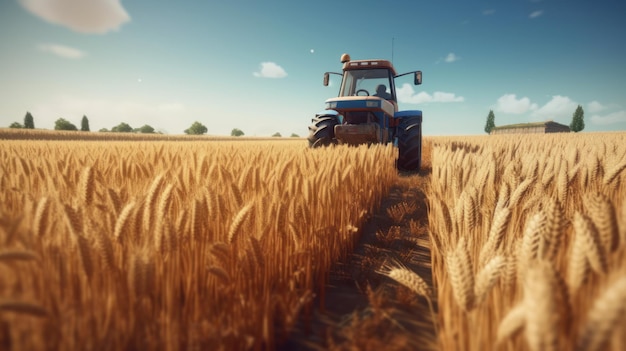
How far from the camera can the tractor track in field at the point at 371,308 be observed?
3.39 ft

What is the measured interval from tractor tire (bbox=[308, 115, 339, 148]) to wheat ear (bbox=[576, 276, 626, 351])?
16.8 feet

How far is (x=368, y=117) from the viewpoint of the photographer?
5.33 meters

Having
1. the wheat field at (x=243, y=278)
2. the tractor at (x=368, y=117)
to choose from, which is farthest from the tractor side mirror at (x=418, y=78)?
the wheat field at (x=243, y=278)

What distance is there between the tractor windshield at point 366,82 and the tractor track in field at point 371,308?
15.5 ft

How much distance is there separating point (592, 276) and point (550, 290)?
0.49m

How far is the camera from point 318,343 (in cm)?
108

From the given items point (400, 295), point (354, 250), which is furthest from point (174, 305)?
point (354, 250)

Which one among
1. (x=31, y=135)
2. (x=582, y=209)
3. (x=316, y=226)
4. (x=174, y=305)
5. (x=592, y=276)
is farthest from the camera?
(x=31, y=135)

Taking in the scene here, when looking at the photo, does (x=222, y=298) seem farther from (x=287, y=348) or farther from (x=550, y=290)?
(x=550, y=290)

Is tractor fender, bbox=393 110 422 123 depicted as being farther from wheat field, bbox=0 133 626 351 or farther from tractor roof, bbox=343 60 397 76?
wheat field, bbox=0 133 626 351

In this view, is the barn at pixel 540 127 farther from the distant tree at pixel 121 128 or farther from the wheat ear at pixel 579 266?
the distant tree at pixel 121 128

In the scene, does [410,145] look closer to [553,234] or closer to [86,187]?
[553,234]

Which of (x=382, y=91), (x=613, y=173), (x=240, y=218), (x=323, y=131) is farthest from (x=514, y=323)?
(x=382, y=91)

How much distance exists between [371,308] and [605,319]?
83 cm
